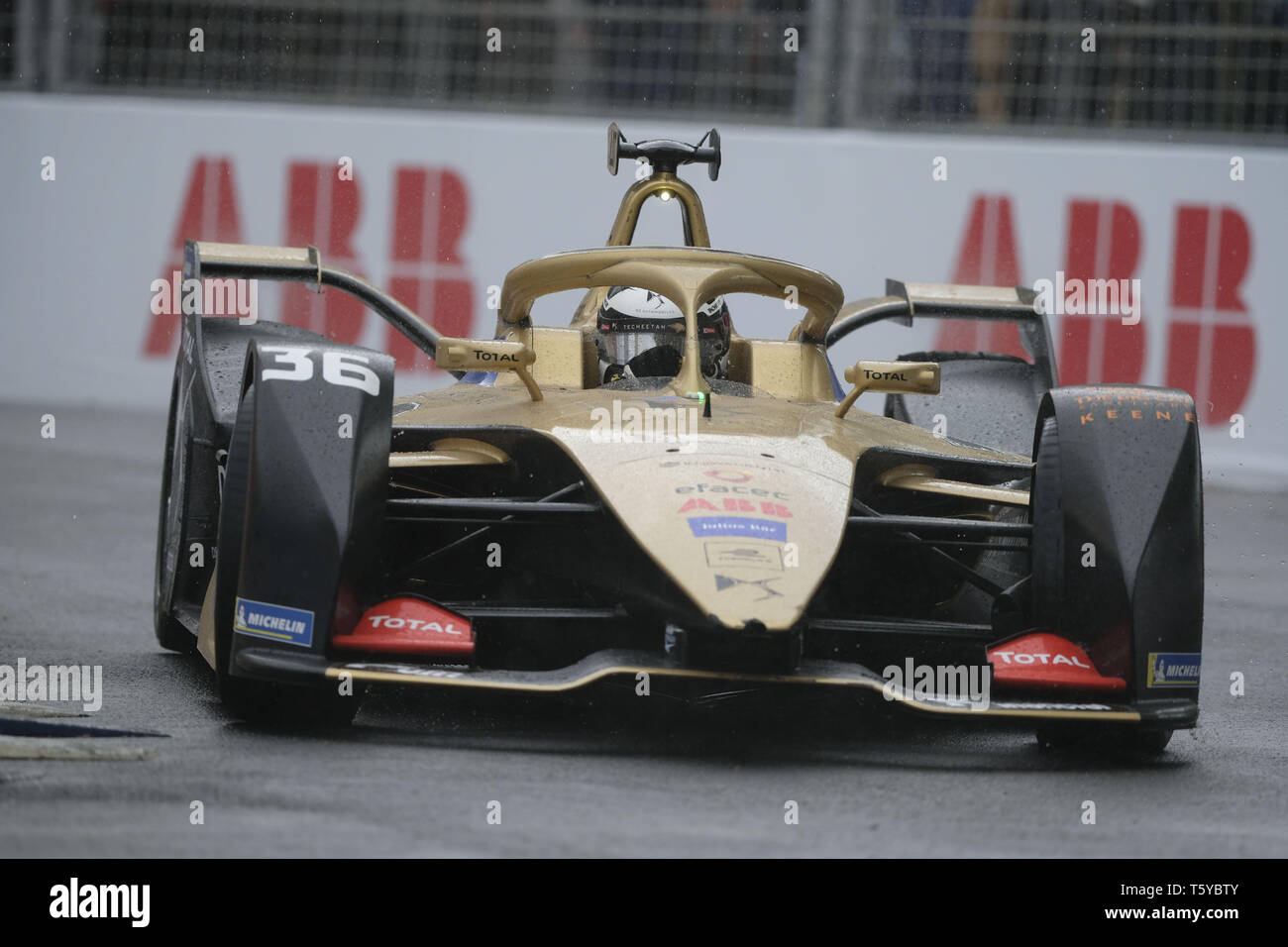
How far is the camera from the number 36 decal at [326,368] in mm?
4957

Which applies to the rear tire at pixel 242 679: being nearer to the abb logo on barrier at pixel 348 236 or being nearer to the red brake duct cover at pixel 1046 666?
the red brake duct cover at pixel 1046 666

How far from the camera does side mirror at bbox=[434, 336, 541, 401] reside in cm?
529

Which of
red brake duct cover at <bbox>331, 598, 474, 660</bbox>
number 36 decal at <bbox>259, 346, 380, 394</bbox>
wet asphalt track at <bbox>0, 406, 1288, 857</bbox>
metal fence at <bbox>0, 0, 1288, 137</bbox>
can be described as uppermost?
metal fence at <bbox>0, 0, 1288, 137</bbox>

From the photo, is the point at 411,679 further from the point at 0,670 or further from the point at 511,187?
the point at 511,187

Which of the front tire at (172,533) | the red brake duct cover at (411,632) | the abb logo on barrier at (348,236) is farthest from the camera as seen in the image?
the abb logo on barrier at (348,236)

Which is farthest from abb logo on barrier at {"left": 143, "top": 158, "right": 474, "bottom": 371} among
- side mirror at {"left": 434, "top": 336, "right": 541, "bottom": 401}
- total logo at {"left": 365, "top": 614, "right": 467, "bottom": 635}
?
total logo at {"left": 365, "top": 614, "right": 467, "bottom": 635}

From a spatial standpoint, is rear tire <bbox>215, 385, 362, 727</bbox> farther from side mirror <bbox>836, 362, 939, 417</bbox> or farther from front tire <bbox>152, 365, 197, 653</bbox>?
side mirror <bbox>836, 362, 939, 417</bbox>

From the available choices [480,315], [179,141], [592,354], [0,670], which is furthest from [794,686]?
[179,141]

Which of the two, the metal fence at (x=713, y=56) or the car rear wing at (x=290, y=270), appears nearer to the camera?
the car rear wing at (x=290, y=270)

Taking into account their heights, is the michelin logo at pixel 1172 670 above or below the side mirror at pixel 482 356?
below

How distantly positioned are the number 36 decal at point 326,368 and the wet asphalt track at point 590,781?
914 mm

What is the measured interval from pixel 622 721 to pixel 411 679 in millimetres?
849

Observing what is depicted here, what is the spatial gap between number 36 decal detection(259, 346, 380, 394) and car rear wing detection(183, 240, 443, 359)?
1.76 metres
